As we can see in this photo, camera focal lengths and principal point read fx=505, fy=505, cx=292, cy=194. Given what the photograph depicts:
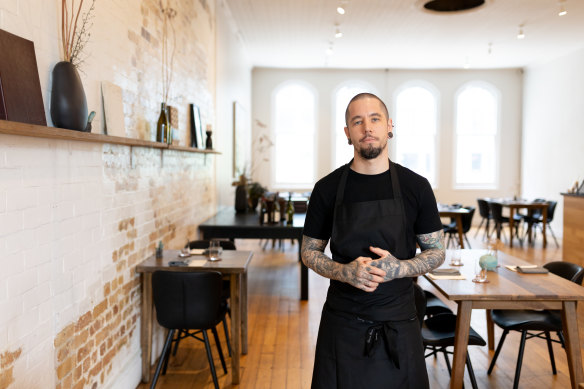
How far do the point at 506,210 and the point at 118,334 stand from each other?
11.4 m

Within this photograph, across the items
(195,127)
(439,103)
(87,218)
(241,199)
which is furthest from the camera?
(439,103)

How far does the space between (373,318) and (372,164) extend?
→ 0.65 metres

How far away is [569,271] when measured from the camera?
3814mm

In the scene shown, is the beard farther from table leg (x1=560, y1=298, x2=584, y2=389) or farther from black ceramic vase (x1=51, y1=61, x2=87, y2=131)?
table leg (x1=560, y1=298, x2=584, y2=389)

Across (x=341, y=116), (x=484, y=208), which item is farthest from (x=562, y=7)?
(x=341, y=116)

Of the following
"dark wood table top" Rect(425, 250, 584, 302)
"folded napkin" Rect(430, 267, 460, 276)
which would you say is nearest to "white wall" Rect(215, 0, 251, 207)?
"folded napkin" Rect(430, 267, 460, 276)

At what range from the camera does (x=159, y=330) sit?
4.24 m

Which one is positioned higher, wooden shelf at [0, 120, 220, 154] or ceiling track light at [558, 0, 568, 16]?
ceiling track light at [558, 0, 568, 16]

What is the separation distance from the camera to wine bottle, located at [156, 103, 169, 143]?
4.17 m

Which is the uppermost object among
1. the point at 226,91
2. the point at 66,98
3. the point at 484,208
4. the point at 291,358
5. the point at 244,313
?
the point at 226,91

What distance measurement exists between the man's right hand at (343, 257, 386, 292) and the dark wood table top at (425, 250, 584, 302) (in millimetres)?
1245

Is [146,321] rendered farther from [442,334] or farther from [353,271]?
[353,271]

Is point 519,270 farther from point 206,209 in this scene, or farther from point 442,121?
point 442,121

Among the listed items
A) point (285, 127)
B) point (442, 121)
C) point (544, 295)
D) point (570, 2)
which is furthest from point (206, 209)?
point (442, 121)
